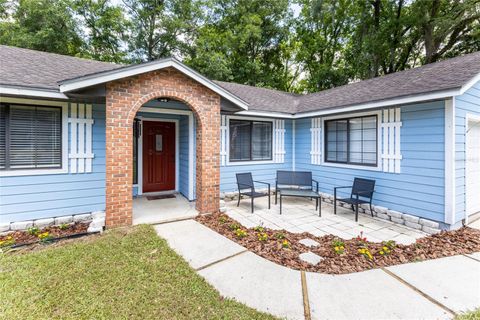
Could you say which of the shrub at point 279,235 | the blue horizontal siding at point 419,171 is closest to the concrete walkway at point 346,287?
the shrub at point 279,235

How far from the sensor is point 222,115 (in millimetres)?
6754

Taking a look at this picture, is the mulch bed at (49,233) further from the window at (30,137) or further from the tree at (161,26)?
the tree at (161,26)

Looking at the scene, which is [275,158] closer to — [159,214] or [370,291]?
[159,214]

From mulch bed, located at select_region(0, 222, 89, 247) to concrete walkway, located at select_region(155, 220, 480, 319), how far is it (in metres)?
2.36

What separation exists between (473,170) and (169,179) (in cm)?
789

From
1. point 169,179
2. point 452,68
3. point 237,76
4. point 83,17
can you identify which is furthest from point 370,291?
point 83,17

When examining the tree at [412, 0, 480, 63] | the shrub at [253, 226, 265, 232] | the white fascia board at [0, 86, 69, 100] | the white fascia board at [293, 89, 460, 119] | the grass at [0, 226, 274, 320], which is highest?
the tree at [412, 0, 480, 63]

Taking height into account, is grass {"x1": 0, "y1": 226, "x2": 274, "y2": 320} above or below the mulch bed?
below

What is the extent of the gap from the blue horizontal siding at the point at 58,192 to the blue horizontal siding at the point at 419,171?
6.63 m

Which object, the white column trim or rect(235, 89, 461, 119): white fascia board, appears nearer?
rect(235, 89, 461, 119): white fascia board

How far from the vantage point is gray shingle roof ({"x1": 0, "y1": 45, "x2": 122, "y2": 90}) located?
4137mm

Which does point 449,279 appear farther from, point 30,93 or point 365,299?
point 30,93

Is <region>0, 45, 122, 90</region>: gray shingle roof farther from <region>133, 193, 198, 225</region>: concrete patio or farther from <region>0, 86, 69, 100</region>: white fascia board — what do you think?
<region>133, 193, 198, 225</region>: concrete patio

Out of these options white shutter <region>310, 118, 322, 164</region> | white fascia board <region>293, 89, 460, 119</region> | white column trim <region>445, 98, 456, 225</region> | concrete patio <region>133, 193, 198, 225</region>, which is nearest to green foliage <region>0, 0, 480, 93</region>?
white shutter <region>310, 118, 322, 164</region>
